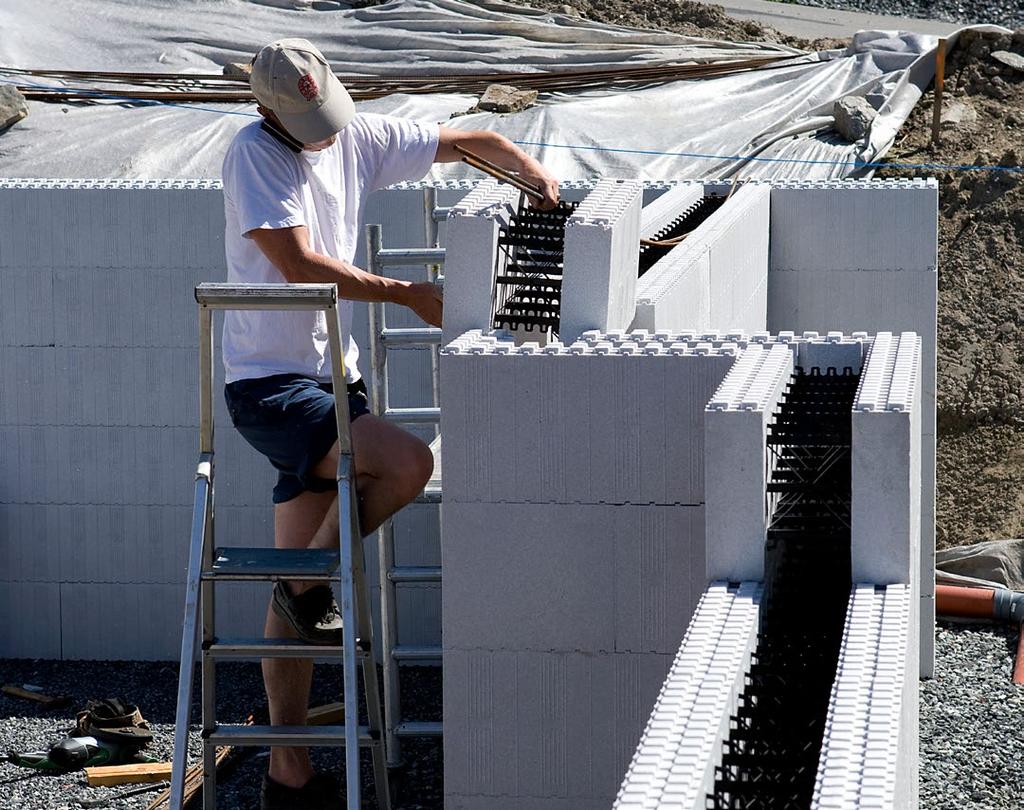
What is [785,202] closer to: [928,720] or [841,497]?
[928,720]

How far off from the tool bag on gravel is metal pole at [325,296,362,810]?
9.23ft

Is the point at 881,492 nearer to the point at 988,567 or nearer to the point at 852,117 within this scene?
the point at 988,567

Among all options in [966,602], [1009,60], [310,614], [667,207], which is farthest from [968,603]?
[1009,60]

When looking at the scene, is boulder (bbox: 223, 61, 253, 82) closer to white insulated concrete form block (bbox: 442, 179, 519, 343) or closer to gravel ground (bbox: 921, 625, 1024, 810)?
gravel ground (bbox: 921, 625, 1024, 810)

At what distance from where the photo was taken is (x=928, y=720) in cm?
701

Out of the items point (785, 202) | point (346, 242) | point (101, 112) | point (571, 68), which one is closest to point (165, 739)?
point (346, 242)

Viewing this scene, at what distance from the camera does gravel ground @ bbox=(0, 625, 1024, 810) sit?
621 centimetres

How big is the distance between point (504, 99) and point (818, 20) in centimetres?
796

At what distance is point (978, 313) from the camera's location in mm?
10633

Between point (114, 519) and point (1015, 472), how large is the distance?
5753mm

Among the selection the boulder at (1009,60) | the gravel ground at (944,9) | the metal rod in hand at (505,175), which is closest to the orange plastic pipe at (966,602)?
the metal rod in hand at (505,175)

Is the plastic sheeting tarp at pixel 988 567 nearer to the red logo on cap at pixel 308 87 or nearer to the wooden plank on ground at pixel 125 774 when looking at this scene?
the wooden plank on ground at pixel 125 774

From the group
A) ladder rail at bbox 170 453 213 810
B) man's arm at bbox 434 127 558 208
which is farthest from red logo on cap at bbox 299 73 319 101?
ladder rail at bbox 170 453 213 810

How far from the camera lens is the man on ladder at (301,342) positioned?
14.8 ft
